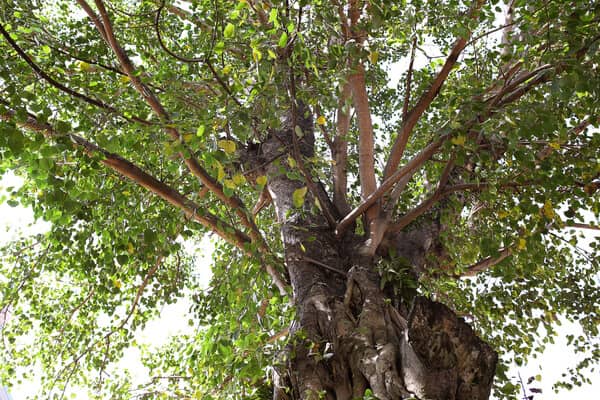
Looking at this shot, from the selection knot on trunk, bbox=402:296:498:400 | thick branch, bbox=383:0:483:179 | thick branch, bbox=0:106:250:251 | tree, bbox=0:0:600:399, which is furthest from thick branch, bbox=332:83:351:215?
knot on trunk, bbox=402:296:498:400

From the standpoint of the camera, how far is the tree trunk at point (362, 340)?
2.88 metres

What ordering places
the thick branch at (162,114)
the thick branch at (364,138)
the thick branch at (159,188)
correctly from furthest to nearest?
the thick branch at (364,138) → the thick branch at (159,188) → the thick branch at (162,114)

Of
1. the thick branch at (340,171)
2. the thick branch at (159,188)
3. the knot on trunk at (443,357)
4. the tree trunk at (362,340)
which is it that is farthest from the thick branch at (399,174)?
the knot on trunk at (443,357)

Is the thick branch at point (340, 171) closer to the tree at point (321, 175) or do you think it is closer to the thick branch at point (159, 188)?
the tree at point (321, 175)

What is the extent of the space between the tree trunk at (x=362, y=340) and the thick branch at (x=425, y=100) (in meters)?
0.78

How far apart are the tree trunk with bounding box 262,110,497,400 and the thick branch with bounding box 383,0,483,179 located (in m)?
0.78

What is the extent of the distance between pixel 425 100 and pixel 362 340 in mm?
1931

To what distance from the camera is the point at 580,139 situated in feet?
15.0

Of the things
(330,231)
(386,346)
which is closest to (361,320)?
(386,346)

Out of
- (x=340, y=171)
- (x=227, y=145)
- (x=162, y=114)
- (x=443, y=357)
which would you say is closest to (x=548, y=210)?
(x=443, y=357)

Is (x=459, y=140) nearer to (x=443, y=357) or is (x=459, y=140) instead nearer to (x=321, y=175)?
(x=321, y=175)

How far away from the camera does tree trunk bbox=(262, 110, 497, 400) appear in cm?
288

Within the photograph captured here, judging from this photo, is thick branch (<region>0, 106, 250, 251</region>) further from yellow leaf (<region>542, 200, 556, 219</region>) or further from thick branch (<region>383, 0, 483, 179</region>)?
yellow leaf (<region>542, 200, 556, 219</region>)

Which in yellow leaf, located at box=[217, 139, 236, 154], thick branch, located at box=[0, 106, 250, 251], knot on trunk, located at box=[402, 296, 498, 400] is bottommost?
knot on trunk, located at box=[402, 296, 498, 400]
